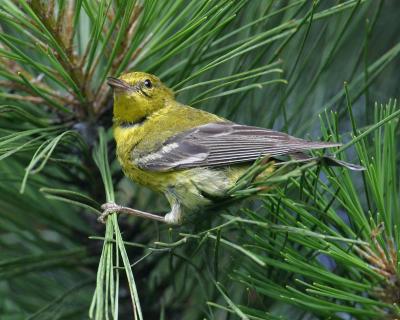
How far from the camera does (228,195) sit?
6.01 ft

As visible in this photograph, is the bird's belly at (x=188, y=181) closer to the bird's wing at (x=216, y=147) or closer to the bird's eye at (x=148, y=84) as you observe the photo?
the bird's wing at (x=216, y=147)

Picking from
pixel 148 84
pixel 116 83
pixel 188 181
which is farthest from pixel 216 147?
pixel 116 83

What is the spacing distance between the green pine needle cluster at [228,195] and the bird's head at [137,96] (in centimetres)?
5

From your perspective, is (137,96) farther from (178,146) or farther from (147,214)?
(147,214)

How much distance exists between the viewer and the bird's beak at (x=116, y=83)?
2.12 m

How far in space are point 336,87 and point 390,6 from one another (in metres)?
0.45

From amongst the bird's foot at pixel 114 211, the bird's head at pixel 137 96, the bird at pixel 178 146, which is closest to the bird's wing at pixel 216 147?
the bird at pixel 178 146

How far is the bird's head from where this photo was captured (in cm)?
231

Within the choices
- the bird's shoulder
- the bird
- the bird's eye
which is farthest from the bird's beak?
the bird's shoulder

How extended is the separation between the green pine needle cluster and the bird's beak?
0.02 meters

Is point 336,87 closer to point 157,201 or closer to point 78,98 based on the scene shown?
point 157,201

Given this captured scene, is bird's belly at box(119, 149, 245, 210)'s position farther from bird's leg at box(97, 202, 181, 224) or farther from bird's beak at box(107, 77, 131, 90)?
bird's beak at box(107, 77, 131, 90)

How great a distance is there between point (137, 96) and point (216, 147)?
1.39 feet

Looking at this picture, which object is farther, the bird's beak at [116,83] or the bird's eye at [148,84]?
the bird's eye at [148,84]
